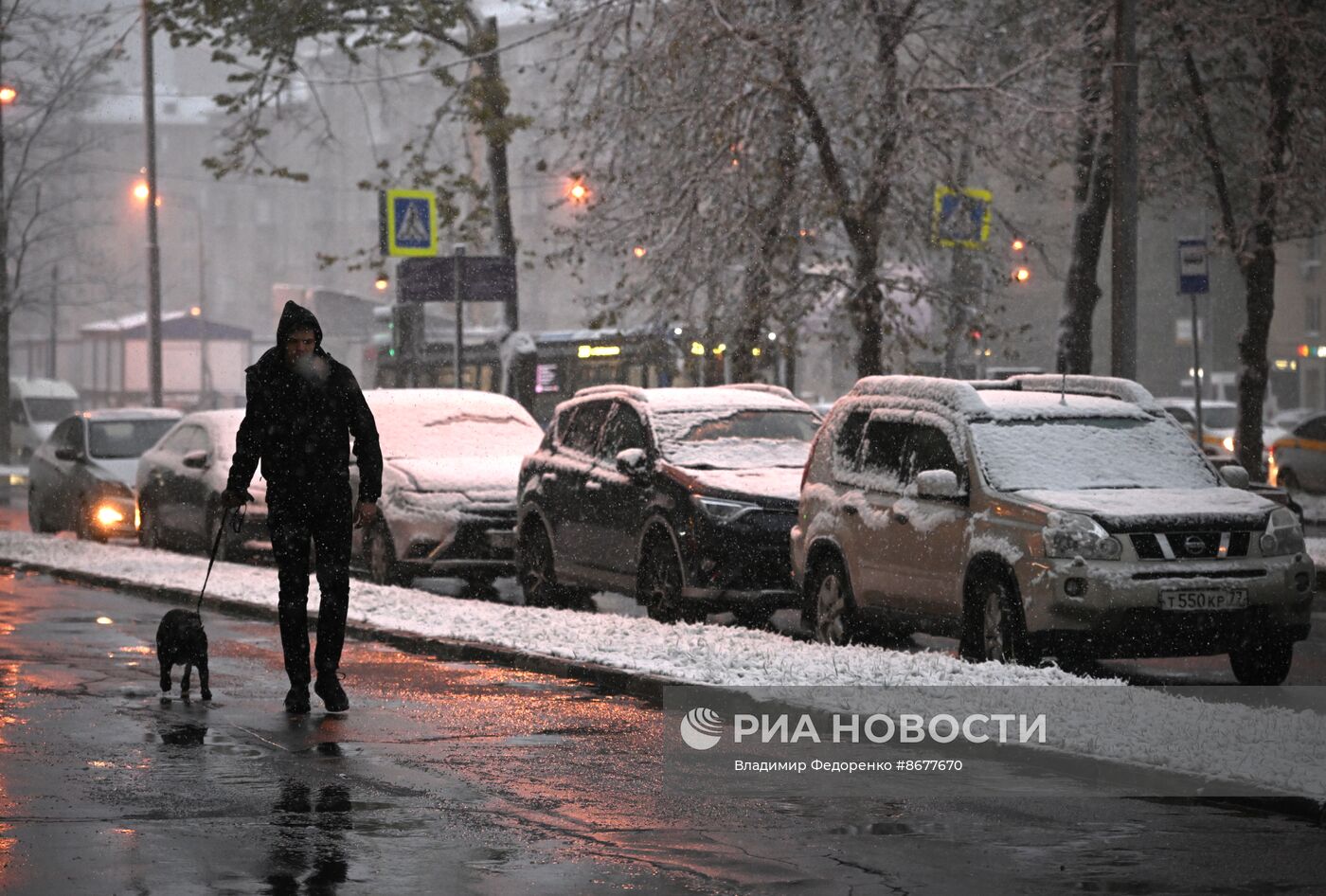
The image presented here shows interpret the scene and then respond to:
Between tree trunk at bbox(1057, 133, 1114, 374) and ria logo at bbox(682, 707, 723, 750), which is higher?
tree trunk at bbox(1057, 133, 1114, 374)

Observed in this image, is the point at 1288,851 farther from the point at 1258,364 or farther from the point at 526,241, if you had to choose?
the point at 526,241

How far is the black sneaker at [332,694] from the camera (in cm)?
1020

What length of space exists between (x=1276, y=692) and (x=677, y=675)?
3123mm

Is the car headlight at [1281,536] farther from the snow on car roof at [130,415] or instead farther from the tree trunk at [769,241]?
the snow on car roof at [130,415]

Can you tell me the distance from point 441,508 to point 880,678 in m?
8.14

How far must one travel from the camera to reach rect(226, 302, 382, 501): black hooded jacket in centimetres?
1015

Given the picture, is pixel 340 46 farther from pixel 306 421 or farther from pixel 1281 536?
pixel 306 421

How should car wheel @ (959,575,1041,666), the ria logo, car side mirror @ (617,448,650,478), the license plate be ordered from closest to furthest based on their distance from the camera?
the ria logo → the license plate → car wheel @ (959,575,1041,666) → car side mirror @ (617,448,650,478)

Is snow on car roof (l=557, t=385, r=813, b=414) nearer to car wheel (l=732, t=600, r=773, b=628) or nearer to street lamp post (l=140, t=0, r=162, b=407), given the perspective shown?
car wheel (l=732, t=600, r=773, b=628)

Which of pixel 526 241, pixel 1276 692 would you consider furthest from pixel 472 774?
pixel 526 241

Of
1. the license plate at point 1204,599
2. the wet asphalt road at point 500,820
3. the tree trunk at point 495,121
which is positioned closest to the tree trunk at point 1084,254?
the tree trunk at point 495,121

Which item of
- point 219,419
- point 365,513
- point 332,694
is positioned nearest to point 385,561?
point 219,419

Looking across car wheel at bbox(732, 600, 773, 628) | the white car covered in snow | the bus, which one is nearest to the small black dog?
car wheel at bbox(732, 600, 773, 628)

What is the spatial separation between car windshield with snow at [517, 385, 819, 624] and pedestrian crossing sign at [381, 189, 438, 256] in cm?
939
